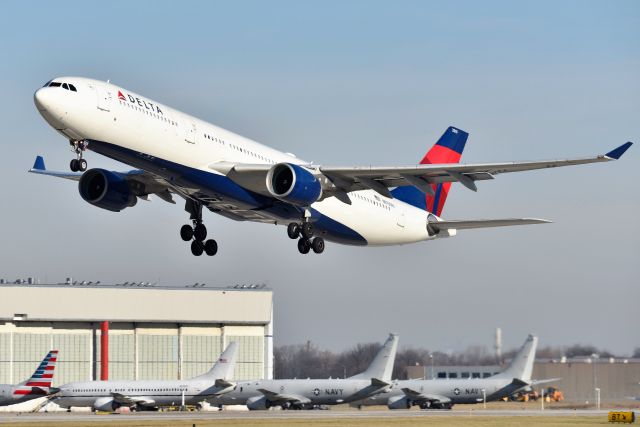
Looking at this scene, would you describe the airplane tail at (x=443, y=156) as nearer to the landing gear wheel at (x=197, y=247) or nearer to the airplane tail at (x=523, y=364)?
the landing gear wheel at (x=197, y=247)

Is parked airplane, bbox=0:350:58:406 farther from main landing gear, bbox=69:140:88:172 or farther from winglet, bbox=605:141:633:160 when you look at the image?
winglet, bbox=605:141:633:160

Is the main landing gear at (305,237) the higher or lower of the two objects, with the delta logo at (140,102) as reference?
lower

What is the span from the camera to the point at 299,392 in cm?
7906

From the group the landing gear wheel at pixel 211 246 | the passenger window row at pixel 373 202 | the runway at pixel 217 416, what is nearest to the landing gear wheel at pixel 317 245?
the passenger window row at pixel 373 202

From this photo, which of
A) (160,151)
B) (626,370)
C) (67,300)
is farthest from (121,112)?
(626,370)

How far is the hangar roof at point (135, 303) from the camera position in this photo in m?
93.8

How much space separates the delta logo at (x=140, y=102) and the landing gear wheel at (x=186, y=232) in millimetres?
10232

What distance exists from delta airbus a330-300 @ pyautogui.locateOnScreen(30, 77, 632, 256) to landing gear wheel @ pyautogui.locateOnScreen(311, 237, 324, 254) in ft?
0.15

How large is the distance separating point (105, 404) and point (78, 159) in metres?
37.3

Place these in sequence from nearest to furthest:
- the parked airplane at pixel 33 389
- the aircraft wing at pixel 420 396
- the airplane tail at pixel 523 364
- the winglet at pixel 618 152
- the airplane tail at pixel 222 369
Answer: the winglet at pixel 618 152, the parked airplane at pixel 33 389, the airplane tail at pixel 222 369, the aircraft wing at pixel 420 396, the airplane tail at pixel 523 364

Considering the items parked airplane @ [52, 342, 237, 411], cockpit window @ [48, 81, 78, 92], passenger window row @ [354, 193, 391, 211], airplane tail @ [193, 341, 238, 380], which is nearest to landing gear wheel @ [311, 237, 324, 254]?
passenger window row @ [354, 193, 391, 211]

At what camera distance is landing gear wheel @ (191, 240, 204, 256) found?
52594 millimetres

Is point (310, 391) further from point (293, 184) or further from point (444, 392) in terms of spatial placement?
point (293, 184)

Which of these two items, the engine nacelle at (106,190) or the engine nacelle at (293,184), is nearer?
the engine nacelle at (293,184)
